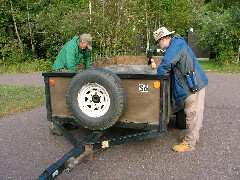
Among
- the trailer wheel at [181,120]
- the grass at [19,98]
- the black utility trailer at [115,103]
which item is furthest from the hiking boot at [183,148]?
the grass at [19,98]

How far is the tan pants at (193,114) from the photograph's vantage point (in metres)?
5.12

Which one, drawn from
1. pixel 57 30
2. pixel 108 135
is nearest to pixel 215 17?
pixel 57 30

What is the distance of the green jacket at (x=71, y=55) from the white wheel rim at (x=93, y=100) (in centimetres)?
126

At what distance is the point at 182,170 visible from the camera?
14.9 ft

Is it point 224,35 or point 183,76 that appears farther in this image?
point 224,35

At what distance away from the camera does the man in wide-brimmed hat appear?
487 cm

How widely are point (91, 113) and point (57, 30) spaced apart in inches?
548

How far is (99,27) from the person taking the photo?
54.1 ft

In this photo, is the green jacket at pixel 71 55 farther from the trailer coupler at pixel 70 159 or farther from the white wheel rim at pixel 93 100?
the trailer coupler at pixel 70 159

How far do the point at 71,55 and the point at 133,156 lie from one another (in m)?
2.01

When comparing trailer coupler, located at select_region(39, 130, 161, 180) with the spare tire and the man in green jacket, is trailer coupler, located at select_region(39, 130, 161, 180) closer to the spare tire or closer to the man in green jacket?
the spare tire

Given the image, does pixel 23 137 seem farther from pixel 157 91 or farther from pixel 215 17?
pixel 215 17

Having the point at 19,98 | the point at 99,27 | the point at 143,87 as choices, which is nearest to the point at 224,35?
the point at 99,27

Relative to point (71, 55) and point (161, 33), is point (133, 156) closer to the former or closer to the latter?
point (161, 33)
